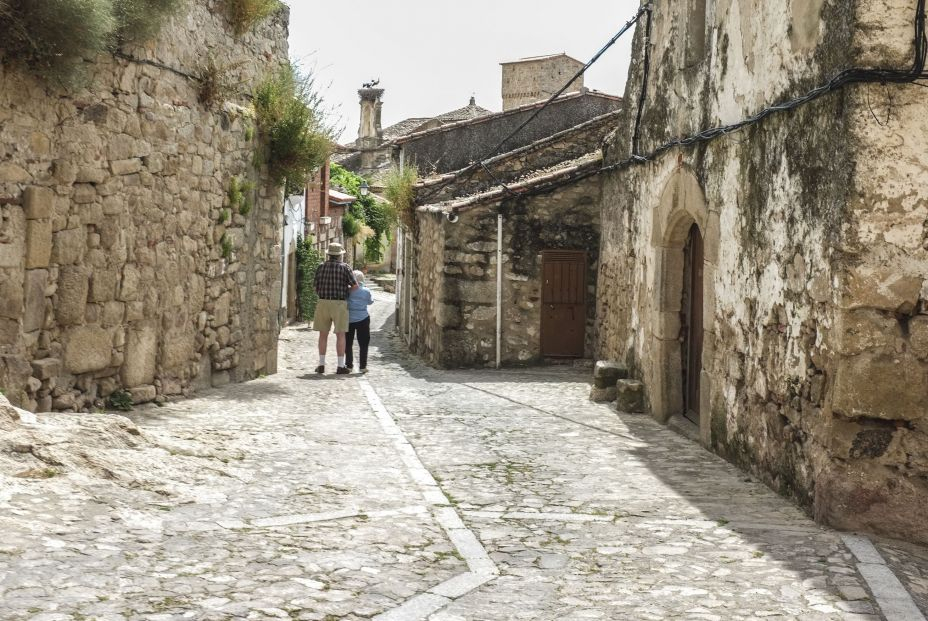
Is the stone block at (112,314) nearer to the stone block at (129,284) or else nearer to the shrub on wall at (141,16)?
the stone block at (129,284)

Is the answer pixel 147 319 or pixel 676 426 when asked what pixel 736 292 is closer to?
pixel 676 426

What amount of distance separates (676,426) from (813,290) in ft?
10.6

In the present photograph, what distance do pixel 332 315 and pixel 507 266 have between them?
3291 millimetres

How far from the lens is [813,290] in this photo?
571 centimetres

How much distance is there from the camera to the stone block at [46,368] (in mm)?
7098

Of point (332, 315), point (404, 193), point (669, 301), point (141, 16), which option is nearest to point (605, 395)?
point (669, 301)

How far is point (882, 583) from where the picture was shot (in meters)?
4.38

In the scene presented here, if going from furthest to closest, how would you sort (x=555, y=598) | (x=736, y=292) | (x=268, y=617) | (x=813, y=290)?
(x=736, y=292) → (x=813, y=290) → (x=555, y=598) → (x=268, y=617)

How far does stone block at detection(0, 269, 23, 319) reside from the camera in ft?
21.9

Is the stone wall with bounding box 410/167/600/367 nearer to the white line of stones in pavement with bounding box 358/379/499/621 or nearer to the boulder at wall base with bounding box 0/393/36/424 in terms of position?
the white line of stones in pavement with bounding box 358/379/499/621

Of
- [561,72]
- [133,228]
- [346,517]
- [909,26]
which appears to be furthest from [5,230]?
[561,72]

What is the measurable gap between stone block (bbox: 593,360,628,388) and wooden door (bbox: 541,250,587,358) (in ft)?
14.5

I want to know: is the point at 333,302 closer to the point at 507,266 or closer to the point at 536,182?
the point at 507,266

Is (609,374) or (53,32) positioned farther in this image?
(609,374)
